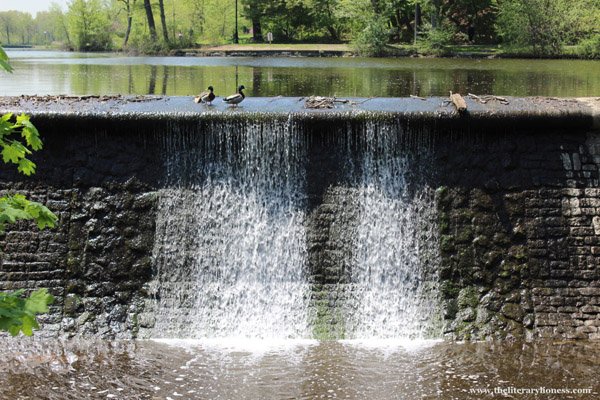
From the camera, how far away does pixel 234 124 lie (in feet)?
28.8

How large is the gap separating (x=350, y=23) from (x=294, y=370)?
35.3 metres

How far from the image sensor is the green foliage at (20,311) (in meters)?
3.43

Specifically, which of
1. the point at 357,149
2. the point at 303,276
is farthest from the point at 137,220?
the point at 357,149

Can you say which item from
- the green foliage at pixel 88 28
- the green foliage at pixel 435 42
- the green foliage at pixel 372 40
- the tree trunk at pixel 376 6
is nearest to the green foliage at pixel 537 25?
the green foliage at pixel 435 42

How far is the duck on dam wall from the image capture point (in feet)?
26.9

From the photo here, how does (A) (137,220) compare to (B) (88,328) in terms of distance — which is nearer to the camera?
(B) (88,328)

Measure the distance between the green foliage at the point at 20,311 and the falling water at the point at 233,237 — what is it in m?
4.57

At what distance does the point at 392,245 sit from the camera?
856 centimetres

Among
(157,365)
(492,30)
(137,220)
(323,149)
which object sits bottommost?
(157,365)

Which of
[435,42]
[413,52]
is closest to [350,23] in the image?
[413,52]

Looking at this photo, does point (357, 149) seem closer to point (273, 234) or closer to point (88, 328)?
point (273, 234)

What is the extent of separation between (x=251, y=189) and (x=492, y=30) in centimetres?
3249

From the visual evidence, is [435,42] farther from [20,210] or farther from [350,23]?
[20,210]

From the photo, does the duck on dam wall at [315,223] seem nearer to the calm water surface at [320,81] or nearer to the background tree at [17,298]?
the background tree at [17,298]
